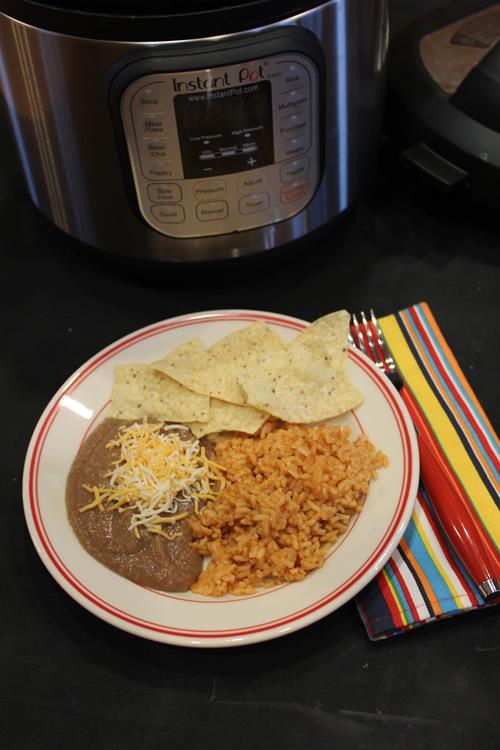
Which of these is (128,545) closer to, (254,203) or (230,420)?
(230,420)

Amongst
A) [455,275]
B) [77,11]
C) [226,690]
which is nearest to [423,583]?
[226,690]

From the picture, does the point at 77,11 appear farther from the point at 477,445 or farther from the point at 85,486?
the point at 477,445

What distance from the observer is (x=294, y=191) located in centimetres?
102

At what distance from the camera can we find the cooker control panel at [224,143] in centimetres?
88

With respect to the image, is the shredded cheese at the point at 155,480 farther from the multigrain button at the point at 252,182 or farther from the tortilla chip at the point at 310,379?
the multigrain button at the point at 252,182

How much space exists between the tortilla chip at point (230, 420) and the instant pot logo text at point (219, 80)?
0.37m

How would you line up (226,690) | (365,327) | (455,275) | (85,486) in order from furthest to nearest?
(455,275), (365,327), (85,486), (226,690)

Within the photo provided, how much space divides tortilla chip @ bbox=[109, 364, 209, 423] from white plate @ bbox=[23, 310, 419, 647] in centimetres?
A: 3

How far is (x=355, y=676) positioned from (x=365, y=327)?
0.47 metres

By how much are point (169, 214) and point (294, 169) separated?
0.17 m

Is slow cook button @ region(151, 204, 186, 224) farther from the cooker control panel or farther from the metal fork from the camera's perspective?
the metal fork

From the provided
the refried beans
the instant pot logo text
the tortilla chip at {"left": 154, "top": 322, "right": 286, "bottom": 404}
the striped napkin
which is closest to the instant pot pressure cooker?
the instant pot logo text

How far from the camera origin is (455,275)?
1.18 m

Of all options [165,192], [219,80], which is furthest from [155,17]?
[165,192]
